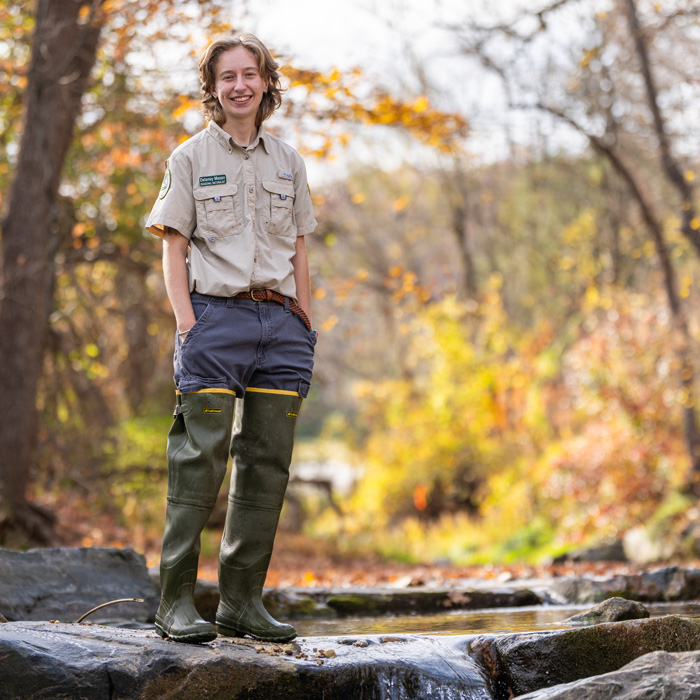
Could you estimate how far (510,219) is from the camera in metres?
21.4

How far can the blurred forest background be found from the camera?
8.12m

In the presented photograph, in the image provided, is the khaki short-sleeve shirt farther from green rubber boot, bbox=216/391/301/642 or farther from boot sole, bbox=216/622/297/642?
boot sole, bbox=216/622/297/642

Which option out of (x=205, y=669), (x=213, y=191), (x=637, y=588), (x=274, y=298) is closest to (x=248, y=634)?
(x=205, y=669)

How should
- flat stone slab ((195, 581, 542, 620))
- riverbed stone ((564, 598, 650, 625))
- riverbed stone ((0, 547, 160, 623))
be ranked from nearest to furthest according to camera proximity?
riverbed stone ((564, 598, 650, 625)) → riverbed stone ((0, 547, 160, 623)) → flat stone slab ((195, 581, 542, 620))

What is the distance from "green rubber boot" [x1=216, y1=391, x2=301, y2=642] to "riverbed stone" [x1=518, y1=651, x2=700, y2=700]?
1.05 m

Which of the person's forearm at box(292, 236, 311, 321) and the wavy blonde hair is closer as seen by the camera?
the wavy blonde hair

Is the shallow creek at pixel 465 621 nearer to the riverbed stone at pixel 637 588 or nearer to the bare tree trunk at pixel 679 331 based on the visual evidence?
the riverbed stone at pixel 637 588

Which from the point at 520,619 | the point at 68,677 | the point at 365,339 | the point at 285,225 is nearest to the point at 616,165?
the point at 520,619

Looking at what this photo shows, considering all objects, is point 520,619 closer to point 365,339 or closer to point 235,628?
point 235,628

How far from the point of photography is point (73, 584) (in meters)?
4.46

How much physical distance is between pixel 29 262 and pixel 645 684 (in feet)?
21.5

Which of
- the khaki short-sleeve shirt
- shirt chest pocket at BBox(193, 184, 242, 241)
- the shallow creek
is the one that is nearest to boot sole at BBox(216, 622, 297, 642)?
the shallow creek

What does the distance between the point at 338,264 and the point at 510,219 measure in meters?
4.24

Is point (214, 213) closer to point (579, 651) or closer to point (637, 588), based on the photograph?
point (579, 651)
